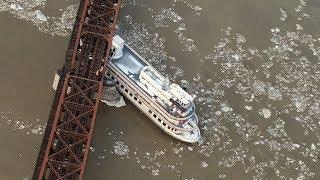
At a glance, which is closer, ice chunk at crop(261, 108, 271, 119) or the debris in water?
the debris in water

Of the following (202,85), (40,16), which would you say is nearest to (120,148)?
(202,85)

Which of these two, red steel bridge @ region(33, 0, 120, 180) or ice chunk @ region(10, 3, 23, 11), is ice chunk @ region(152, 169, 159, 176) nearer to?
red steel bridge @ region(33, 0, 120, 180)

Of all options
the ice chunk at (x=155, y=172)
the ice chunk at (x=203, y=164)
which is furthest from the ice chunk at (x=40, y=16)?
the ice chunk at (x=203, y=164)

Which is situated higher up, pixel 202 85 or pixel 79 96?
pixel 79 96

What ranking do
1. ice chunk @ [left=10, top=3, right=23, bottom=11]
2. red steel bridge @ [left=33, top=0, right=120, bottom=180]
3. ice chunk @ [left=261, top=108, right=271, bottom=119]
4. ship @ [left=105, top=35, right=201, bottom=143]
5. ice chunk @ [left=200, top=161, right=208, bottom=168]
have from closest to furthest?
1. red steel bridge @ [left=33, top=0, right=120, bottom=180]
2. ship @ [left=105, top=35, right=201, bottom=143]
3. ice chunk @ [left=200, top=161, right=208, bottom=168]
4. ice chunk @ [left=261, top=108, right=271, bottom=119]
5. ice chunk @ [left=10, top=3, right=23, bottom=11]

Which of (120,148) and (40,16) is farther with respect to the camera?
(40,16)

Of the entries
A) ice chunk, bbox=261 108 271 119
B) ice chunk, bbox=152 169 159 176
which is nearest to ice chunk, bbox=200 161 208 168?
ice chunk, bbox=152 169 159 176

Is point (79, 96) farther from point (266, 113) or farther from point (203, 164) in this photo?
point (266, 113)
